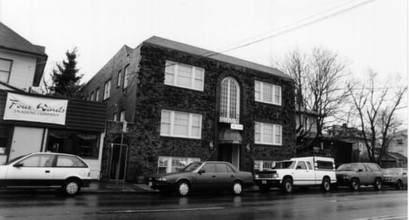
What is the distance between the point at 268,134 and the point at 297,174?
7431mm

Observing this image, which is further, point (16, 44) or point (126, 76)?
point (126, 76)

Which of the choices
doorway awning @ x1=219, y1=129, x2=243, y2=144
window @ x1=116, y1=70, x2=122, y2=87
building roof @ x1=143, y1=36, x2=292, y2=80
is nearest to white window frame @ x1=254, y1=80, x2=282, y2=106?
building roof @ x1=143, y1=36, x2=292, y2=80

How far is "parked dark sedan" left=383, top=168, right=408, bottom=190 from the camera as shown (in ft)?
80.0

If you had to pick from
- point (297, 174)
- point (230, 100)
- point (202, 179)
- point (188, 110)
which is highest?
point (230, 100)

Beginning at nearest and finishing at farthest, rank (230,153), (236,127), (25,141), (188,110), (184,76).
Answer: (25,141), (188,110), (184,76), (236,127), (230,153)

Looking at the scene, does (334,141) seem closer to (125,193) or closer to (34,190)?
(125,193)

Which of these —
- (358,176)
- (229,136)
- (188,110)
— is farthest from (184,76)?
(358,176)

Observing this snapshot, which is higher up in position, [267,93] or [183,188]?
[267,93]

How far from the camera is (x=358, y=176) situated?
2138cm

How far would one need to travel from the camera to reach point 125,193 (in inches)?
567

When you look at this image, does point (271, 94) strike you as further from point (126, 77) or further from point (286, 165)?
point (126, 77)

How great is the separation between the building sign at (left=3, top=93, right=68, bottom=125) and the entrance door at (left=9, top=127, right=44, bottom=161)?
59cm

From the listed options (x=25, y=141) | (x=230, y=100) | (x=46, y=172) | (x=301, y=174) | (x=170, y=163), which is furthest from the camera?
(x=230, y=100)

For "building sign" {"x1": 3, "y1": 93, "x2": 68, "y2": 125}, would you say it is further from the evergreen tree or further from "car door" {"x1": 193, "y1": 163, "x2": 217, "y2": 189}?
the evergreen tree
